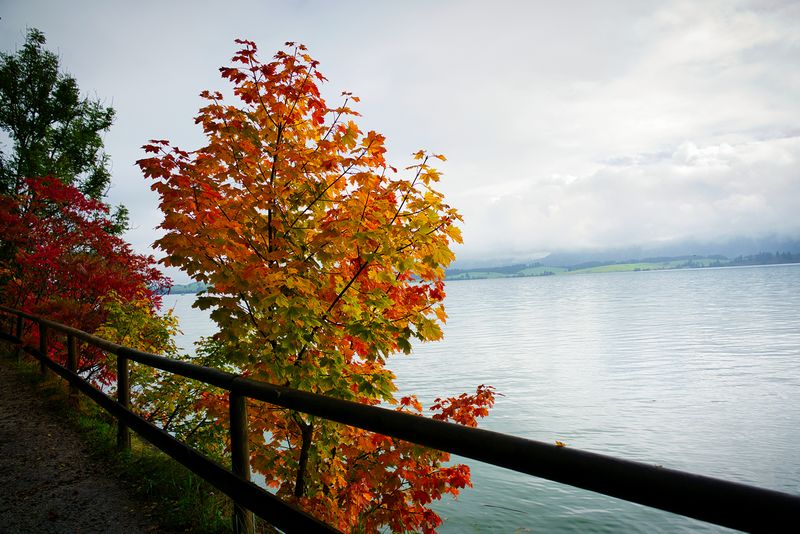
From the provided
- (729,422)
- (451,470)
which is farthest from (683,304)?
(451,470)

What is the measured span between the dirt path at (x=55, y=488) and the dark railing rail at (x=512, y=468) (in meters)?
1.00

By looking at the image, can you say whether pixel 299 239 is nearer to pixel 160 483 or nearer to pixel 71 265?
pixel 160 483

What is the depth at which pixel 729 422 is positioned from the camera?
15844mm

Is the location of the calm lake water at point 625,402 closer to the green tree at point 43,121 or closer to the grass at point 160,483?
the grass at point 160,483

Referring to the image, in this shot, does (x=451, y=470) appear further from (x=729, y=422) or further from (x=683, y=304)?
Answer: (x=683, y=304)

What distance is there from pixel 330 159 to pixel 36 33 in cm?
2053

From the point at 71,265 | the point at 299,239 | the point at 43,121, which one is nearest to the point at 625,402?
the point at 299,239

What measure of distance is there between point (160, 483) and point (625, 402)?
1919cm

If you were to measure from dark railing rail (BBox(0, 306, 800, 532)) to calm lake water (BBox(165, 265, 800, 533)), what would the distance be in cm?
775

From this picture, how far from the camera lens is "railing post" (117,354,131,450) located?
5.57 meters

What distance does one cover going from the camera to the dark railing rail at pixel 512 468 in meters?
1.34

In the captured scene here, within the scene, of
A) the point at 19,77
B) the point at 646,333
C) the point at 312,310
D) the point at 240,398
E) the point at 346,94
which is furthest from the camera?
the point at 646,333

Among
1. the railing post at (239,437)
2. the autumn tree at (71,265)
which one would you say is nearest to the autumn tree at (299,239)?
the railing post at (239,437)

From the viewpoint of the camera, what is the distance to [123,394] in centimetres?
567
